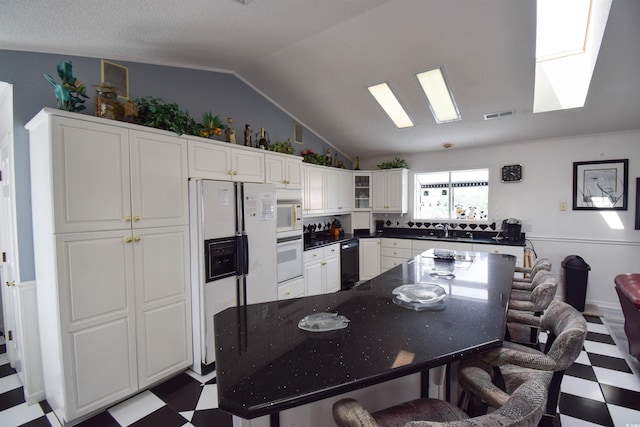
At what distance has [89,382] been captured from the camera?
199 centimetres

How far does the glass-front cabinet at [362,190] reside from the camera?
215 inches

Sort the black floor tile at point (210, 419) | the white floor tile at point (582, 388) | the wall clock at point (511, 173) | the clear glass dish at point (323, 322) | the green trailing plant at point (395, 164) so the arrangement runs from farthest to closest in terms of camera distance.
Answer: the green trailing plant at point (395, 164) < the wall clock at point (511, 173) < the white floor tile at point (582, 388) < the black floor tile at point (210, 419) < the clear glass dish at point (323, 322)

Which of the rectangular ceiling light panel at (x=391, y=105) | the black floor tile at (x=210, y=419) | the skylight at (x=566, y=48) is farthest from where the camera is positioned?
the rectangular ceiling light panel at (x=391, y=105)

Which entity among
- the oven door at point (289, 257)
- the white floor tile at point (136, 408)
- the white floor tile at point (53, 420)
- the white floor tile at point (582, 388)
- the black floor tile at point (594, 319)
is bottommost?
the white floor tile at point (136, 408)

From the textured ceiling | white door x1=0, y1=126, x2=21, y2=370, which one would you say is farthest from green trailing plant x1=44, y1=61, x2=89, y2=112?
white door x1=0, y1=126, x2=21, y2=370

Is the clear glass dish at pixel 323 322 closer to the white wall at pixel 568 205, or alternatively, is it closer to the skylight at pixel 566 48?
the skylight at pixel 566 48

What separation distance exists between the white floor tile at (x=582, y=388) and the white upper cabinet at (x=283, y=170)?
3188mm

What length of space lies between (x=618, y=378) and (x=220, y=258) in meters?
3.56

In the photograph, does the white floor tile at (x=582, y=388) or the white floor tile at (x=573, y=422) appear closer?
the white floor tile at (x=573, y=422)

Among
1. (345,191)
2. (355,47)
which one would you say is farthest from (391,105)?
(345,191)

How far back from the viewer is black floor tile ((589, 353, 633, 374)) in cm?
253

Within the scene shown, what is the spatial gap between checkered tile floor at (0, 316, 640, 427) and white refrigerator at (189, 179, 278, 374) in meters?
0.29

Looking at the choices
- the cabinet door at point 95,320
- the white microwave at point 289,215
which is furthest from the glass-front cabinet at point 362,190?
the cabinet door at point 95,320

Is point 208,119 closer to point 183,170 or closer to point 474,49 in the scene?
point 183,170
